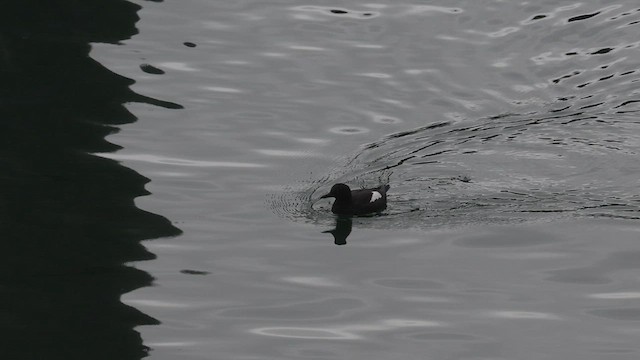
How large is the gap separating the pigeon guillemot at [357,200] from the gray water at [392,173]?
0.51 feet

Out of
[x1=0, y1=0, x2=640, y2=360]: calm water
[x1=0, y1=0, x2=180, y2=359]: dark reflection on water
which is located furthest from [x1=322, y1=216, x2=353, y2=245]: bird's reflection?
[x1=0, y1=0, x2=180, y2=359]: dark reflection on water

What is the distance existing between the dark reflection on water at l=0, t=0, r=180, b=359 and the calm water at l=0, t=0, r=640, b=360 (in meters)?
0.03

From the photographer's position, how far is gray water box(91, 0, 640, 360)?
1140 cm

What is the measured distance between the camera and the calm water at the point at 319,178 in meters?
11.3

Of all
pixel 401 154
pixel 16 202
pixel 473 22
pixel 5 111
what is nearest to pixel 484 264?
pixel 401 154

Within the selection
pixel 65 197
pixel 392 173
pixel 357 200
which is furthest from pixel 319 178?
pixel 65 197

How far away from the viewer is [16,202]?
13.5 meters

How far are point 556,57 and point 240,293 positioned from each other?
28.2ft

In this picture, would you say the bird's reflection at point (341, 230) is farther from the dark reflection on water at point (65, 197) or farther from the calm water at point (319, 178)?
the dark reflection on water at point (65, 197)

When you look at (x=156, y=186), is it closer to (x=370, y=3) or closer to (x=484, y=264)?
(x=484, y=264)

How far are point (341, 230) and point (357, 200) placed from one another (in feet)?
1.20

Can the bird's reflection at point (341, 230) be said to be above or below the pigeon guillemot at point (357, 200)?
below

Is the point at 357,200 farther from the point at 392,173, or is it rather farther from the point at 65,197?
the point at 65,197

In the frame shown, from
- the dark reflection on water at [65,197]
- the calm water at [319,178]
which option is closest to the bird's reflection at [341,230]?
the calm water at [319,178]
